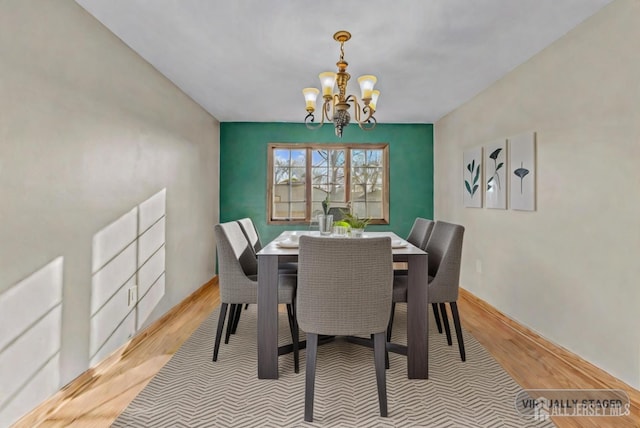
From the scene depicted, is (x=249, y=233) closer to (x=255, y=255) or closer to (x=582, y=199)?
(x=255, y=255)

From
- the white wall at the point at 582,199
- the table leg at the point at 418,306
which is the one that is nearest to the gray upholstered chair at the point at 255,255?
the table leg at the point at 418,306

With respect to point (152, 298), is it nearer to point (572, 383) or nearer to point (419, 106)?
point (572, 383)

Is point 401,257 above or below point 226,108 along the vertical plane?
below

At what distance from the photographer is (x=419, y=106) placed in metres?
4.10

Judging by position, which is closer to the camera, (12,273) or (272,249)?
(12,273)

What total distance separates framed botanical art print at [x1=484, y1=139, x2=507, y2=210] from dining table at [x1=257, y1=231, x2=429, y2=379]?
156 cm

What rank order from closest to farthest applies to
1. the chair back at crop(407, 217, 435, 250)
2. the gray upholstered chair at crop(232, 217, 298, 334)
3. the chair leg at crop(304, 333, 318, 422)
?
the chair leg at crop(304, 333, 318, 422) → the gray upholstered chair at crop(232, 217, 298, 334) → the chair back at crop(407, 217, 435, 250)

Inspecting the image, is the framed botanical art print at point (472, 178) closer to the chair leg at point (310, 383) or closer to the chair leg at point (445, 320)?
the chair leg at point (445, 320)

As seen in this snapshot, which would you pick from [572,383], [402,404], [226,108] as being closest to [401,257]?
[402,404]

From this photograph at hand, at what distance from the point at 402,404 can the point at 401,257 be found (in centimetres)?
81

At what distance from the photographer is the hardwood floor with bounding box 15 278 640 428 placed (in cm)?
176

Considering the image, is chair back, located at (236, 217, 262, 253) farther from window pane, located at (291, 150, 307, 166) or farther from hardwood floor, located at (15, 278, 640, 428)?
window pane, located at (291, 150, 307, 166)

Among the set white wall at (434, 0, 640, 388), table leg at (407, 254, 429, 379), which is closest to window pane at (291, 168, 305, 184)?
white wall at (434, 0, 640, 388)

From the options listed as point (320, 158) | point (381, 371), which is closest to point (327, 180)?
point (320, 158)
